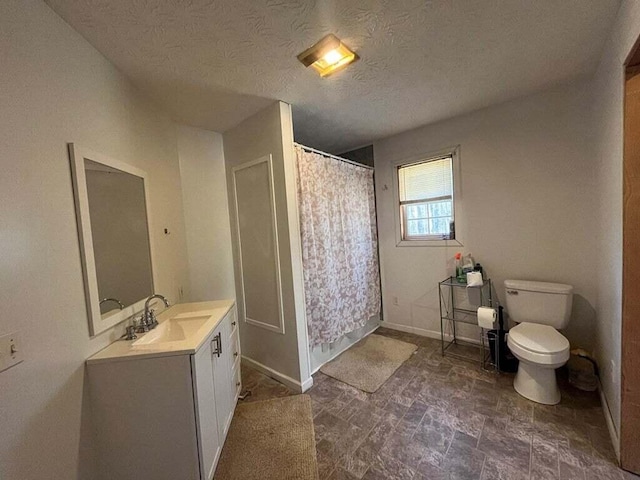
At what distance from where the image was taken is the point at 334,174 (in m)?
2.63

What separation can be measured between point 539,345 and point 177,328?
2.53 metres

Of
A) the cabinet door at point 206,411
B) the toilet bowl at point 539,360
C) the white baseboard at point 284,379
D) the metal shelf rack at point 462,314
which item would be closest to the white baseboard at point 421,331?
the metal shelf rack at point 462,314

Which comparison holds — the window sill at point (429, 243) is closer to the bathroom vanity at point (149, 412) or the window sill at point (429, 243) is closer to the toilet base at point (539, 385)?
the toilet base at point (539, 385)

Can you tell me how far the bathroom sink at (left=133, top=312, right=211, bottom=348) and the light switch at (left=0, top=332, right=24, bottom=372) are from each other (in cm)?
59

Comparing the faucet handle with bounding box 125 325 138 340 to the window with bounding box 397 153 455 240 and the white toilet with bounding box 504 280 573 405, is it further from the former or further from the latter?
the window with bounding box 397 153 455 240

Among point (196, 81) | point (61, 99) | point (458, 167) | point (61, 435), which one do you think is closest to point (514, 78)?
point (458, 167)

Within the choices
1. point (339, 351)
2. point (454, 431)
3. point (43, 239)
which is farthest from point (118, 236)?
point (454, 431)

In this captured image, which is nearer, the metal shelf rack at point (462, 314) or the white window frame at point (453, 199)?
the metal shelf rack at point (462, 314)

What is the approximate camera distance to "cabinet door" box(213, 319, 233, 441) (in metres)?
1.54

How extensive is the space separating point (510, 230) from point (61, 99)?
129 inches

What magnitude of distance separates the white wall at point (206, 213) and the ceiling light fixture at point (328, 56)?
4.62 ft

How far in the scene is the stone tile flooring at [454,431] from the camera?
54.3 inches

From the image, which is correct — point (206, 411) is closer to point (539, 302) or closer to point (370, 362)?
point (370, 362)

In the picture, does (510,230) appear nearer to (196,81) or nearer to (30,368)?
(196,81)
